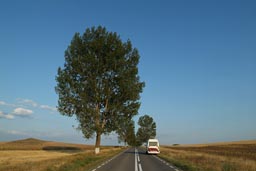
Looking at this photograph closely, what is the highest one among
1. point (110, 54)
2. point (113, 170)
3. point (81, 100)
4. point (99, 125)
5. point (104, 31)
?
point (104, 31)

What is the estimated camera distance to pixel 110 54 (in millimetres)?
43812

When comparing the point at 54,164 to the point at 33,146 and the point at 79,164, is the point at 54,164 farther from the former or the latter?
the point at 33,146

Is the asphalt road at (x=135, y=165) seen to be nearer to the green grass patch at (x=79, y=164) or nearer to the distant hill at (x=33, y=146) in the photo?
the green grass patch at (x=79, y=164)

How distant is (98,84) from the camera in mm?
43938

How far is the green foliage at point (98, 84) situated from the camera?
141 feet

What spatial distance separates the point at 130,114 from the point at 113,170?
24.7 m

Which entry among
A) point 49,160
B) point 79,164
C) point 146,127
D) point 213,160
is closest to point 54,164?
point 79,164

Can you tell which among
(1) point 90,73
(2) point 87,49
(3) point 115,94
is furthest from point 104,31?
(3) point 115,94

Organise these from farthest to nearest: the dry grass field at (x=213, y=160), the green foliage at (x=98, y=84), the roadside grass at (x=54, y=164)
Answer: the green foliage at (x=98, y=84) → the dry grass field at (x=213, y=160) → the roadside grass at (x=54, y=164)

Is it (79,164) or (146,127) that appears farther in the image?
(146,127)

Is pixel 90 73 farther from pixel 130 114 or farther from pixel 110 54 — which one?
pixel 130 114

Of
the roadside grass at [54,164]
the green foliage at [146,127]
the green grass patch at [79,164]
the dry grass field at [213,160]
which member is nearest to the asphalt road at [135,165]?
the green grass patch at [79,164]

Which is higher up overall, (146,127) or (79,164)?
(146,127)

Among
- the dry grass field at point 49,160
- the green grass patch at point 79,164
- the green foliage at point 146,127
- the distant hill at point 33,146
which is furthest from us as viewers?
the green foliage at point 146,127
